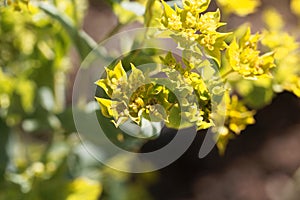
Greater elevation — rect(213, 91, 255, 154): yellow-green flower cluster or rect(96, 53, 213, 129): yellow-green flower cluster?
rect(96, 53, 213, 129): yellow-green flower cluster

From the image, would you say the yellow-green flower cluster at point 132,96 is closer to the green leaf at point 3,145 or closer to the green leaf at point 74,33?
the green leaf at point 74,33

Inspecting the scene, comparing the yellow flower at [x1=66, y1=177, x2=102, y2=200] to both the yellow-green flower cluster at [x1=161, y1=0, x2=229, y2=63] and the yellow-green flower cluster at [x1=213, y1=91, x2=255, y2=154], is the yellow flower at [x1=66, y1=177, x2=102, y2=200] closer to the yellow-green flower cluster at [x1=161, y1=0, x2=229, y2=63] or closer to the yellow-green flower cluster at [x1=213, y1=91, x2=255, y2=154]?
the yellow-green flower cluster at [x1=213, y1=91, x2=255, y2=154]

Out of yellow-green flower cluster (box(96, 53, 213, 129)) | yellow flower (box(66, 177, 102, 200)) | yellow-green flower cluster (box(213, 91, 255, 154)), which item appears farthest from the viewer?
yellow flower (box(66, 177, 102, 200))

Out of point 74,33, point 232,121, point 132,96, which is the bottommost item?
point 232,121

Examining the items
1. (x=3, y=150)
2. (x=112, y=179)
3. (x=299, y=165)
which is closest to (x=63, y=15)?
(x=3, y=150)

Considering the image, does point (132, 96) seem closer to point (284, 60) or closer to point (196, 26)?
point (196, 26)

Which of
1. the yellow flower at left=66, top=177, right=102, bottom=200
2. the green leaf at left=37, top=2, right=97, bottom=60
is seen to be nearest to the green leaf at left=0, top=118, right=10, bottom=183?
the yellow flower at left=66, top=177, right=102, bottom=200

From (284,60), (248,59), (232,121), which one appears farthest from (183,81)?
(284,60)

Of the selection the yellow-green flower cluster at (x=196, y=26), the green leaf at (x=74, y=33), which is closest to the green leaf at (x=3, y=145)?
the green leaf at (x=74, y=33)
